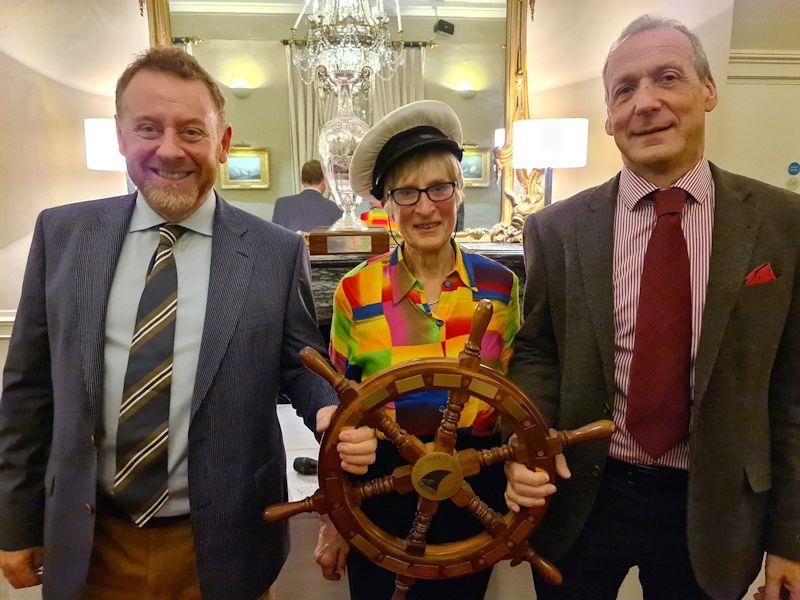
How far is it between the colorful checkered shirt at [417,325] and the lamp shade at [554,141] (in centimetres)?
145

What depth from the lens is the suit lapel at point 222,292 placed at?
0.96m

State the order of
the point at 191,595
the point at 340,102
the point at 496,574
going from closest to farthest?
the point at 191,595, the point at 496,574, the point at 340,102

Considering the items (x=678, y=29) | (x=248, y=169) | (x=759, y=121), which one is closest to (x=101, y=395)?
(x=678, y=29)

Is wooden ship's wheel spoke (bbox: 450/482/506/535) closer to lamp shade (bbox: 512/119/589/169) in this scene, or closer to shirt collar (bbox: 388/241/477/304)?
shirt collar (bbox: 388/241/477/304)

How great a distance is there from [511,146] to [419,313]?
6.31 ft

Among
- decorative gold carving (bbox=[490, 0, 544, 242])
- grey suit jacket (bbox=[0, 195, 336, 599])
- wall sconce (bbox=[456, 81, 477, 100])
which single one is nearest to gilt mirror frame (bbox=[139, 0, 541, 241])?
decorative gold carving (bbox=[490, 0, 544, 242])

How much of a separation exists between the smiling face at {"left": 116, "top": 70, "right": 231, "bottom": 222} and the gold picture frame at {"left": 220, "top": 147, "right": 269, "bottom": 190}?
1620mm

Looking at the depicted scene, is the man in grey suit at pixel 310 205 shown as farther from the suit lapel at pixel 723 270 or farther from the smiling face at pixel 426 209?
the suit lapel at pixel 723 270

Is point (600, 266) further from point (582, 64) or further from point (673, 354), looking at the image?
point (582, 64)

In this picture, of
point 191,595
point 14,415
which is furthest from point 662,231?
point 14,415

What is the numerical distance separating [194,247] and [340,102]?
170 centimetres

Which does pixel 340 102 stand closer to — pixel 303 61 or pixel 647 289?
pixel 303 61

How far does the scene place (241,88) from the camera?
258cm

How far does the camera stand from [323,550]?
3.58ft
